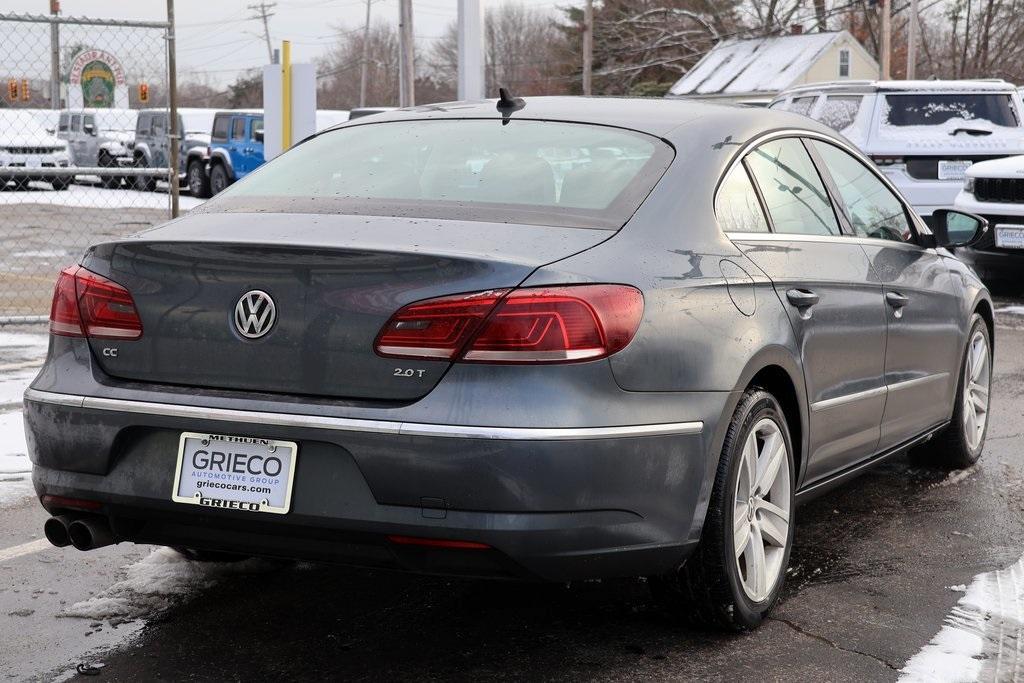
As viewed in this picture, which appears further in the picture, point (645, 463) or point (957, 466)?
point (957, 466)

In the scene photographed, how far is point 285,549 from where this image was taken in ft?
10.7

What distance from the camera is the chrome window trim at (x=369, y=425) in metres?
3.05

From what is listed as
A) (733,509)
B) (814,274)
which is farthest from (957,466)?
(733,509)

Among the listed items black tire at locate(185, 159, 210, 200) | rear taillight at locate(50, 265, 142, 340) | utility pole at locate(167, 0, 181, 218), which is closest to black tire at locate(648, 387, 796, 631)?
rear taillight at locate(50, 265, 142, 340)

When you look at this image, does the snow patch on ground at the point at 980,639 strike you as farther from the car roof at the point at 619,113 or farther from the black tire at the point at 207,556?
the black tire at the point at 207,556

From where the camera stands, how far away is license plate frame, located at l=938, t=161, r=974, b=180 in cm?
1314

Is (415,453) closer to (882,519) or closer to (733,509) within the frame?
(733,509)

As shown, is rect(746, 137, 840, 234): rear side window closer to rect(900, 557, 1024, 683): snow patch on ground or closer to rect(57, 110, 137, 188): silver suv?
rect(900, 557, 1024, 683): snow patch on ground

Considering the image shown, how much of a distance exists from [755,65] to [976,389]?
2040 inches

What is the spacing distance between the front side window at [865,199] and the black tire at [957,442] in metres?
0.82

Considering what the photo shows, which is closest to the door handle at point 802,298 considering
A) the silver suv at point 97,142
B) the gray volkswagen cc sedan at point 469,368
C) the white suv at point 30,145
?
the gray volkswagen cc sedan at point 469,368

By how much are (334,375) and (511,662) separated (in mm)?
939

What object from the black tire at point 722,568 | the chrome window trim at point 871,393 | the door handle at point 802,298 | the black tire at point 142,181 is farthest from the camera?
the black tire at point 142,181

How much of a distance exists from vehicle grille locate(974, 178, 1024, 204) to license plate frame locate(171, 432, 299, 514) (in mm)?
9799
